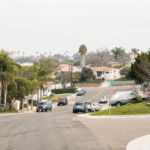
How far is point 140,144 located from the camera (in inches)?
394

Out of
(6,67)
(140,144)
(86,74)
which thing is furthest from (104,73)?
(140,144)

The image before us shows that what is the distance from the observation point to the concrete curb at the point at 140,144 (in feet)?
30.9

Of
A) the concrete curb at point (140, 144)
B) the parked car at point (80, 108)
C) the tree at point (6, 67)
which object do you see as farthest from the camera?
the tree at point (6, 67)

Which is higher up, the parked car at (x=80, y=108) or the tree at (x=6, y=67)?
the tree at (x=6, y=67)

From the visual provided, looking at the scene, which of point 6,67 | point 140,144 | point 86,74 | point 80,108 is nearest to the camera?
point 140,144

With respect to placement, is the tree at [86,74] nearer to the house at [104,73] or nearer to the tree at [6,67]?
the house at [104,73]

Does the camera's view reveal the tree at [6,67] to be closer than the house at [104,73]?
Yes

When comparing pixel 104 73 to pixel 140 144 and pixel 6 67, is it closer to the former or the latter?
pixel 6 67

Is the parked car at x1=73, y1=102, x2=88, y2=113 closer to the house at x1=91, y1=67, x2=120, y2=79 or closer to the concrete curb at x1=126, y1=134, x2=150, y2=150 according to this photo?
the concrete curb at x1=126, y1=134, x2=150, y2=150

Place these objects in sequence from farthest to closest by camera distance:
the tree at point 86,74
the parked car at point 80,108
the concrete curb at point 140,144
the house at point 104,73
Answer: the house at point 104,73
the tree at point 86,74
the parked car at point 80,108
the concrete curb at point 140,144

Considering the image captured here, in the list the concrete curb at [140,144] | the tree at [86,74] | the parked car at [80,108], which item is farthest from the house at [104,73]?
the concrete curb at [140,144]

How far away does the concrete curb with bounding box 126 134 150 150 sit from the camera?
30.9ft

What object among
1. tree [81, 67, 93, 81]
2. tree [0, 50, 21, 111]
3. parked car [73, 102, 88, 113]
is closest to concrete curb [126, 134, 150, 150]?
parked car [73, 102, 88, 113]

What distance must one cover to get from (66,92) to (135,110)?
54.3 meters
